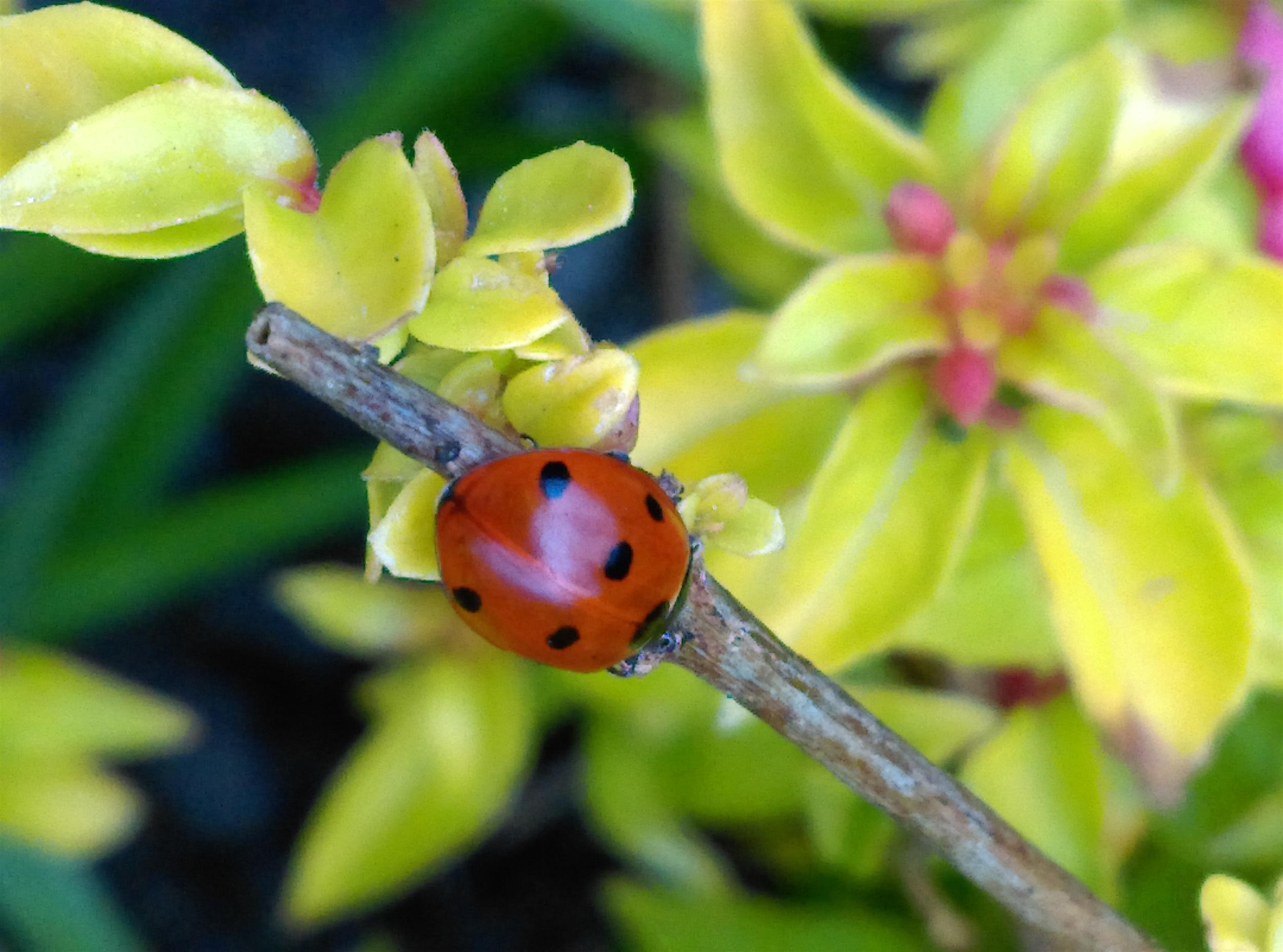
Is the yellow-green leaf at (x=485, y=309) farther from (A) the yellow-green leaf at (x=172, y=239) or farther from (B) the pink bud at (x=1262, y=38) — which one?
(B) the pink bud at (x=1262, y=38)

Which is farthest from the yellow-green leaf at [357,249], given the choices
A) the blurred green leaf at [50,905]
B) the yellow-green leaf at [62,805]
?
the blurred green leaf at [50,905]

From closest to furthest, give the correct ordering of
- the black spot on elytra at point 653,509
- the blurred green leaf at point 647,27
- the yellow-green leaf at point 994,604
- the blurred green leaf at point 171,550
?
the black spot on elytra at point 653,509 → the yellow-green leaf at point 994,604 → the blurred green leaf at point 647,27 → the blurred green leaf at point 171,550

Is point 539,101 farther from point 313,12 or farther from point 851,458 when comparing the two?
point 851,458

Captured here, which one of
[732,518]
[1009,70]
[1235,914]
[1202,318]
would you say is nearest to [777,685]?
[732,518]

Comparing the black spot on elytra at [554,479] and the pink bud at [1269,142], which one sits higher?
the black spot on elytra at [554,479]

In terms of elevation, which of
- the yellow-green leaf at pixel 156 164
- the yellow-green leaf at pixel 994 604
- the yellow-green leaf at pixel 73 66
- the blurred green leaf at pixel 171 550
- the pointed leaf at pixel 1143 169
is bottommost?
the blurred green leaf at pixel 171 550

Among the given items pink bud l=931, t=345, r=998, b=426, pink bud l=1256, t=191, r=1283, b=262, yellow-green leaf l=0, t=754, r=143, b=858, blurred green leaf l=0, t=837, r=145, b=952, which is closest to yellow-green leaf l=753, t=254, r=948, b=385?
pink bud l=931, t=345, r=998, b=426

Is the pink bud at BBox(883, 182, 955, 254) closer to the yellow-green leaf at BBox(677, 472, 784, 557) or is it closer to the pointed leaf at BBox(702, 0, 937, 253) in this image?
the pointed leaf at BBox(702, 0, 937, 253)
